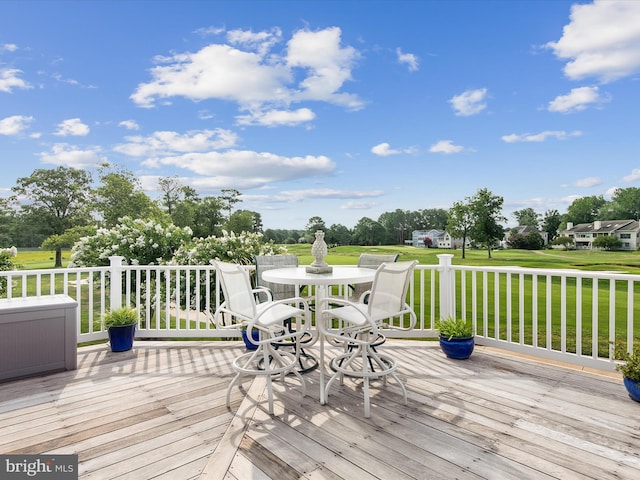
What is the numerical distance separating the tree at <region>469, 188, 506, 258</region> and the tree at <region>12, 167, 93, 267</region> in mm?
21476

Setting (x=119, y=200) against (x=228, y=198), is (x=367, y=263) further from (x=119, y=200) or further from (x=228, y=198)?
(x=119, y=200)

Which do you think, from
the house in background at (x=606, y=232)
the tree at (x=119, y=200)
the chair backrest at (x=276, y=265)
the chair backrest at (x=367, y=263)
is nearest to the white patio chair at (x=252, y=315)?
the chair backrest at (x=276, y=265)

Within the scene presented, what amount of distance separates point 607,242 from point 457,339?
1176 centimetres

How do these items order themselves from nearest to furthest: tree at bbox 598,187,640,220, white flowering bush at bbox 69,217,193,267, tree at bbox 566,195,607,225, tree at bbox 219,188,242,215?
white flowering bush at bbox 69,217,193,267 → tree at bbox 598,187,640,220 → tree at bbox 566,195,607,225 → tree at bbox 219,188,242,215

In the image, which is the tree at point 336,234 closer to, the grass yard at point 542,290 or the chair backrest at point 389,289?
the grass yard at point 542,290

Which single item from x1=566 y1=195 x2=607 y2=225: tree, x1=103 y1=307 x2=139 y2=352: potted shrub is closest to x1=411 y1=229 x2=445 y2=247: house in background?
x1=566 y1=195 x2=607 y2=225: tree

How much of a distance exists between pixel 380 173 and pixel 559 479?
500 inches

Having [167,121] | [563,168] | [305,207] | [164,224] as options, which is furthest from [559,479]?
[563,168]

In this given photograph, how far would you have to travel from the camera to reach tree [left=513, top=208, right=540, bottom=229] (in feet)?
50.5

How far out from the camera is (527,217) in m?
15.8

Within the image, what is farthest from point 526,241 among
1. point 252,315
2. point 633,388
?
point 252,315

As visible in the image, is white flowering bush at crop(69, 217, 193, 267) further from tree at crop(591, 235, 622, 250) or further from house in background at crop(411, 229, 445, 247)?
tree at crop(591, 235, 622, 250)

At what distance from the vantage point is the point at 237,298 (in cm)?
276

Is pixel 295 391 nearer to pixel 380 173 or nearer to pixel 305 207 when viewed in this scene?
pixel 305 207
